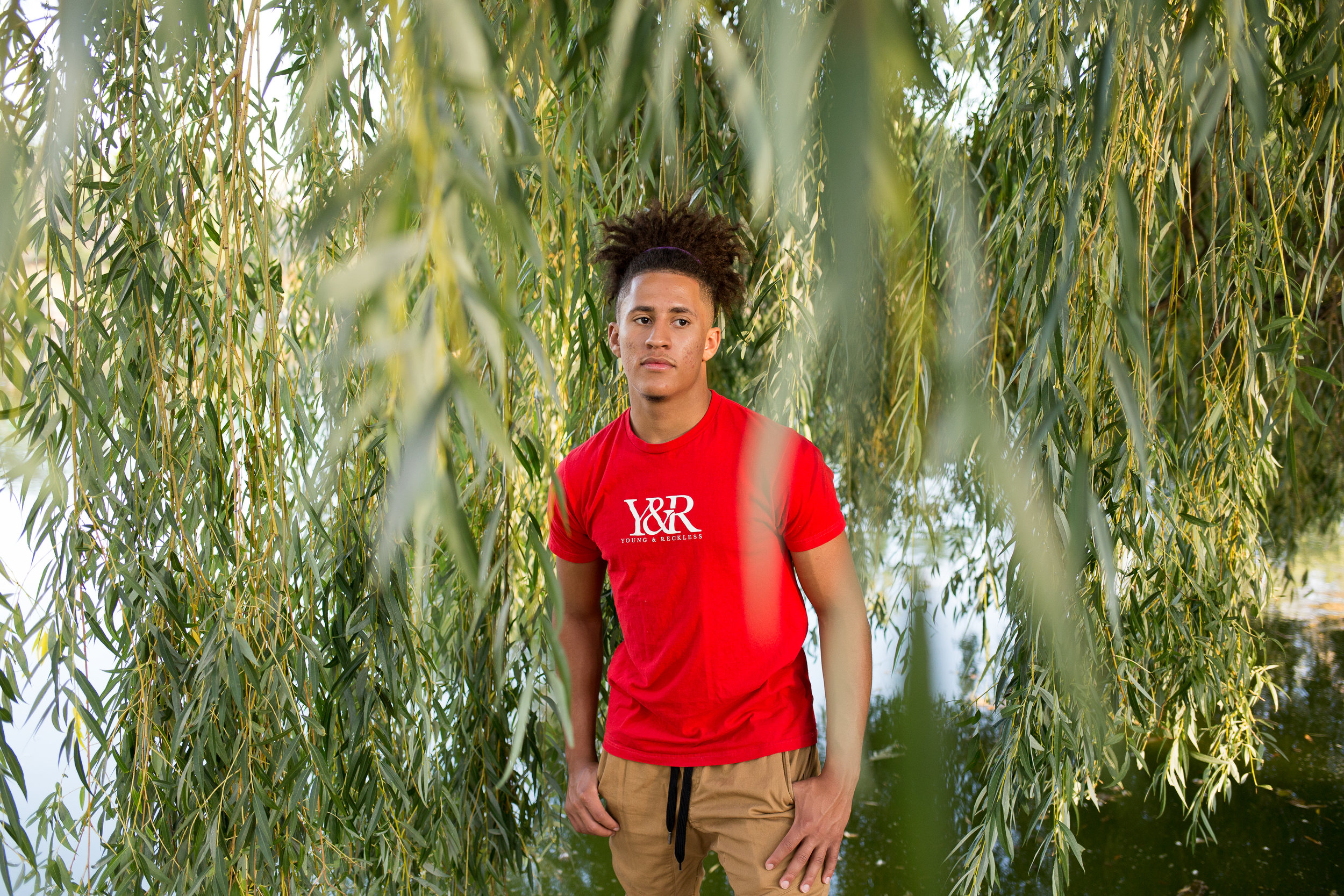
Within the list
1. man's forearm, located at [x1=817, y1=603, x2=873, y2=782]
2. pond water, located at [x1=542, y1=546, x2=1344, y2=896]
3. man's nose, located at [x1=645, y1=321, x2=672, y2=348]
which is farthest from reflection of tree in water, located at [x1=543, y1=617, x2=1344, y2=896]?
man's nose, located at [x1=645, y1=321, x2=672, y2=348]

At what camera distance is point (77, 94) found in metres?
0.49

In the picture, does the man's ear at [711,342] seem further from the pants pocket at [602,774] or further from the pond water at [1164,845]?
the pond water at [1164,845]

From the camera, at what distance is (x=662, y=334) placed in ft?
3.74

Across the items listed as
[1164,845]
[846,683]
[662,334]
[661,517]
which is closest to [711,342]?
[662,334]

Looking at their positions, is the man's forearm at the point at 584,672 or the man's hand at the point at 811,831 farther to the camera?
the man's forearm at the point at 584,672

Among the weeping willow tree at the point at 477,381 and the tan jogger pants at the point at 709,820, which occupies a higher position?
the weeping willow tree at the point at 477,381

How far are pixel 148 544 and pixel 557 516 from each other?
509mm

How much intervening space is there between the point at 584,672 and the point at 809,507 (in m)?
0.43

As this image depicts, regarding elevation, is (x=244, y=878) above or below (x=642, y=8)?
below

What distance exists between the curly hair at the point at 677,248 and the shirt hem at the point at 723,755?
59 centimetres

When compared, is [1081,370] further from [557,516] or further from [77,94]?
[77,94]

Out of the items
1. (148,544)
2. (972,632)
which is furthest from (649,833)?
(972,632)

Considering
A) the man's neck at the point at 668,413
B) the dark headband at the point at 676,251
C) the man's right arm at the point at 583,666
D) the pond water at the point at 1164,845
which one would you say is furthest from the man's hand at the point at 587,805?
the pond water at the point at 1164,845

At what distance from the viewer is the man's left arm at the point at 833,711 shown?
3.75 feet
